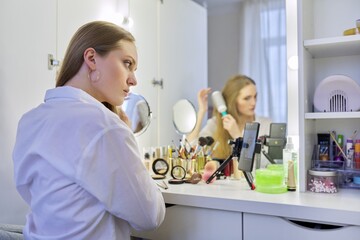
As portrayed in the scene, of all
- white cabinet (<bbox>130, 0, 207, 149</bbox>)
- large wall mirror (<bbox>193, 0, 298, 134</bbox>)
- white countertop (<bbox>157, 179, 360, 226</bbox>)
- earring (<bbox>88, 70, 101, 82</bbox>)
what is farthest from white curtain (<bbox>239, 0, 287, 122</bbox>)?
earring (<bbox>88, 70, 101, 82</bbox>)

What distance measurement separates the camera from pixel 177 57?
1763 millimetres

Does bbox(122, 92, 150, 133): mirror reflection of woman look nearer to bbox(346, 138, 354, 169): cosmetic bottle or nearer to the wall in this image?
the wall

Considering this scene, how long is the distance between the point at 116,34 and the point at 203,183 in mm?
667

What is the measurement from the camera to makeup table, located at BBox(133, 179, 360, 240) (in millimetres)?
842

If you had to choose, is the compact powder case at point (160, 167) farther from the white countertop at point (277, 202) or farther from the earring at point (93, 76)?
the earring at point (93, 76)

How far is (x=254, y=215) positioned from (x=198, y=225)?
190 millimetres

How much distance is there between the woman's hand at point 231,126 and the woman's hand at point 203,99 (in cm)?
14

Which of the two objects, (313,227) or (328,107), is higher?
(328,107)

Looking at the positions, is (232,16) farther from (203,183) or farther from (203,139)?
(203,183)

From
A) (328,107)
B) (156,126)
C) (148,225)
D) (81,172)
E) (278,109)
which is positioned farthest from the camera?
(156,126)

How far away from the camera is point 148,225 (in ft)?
2.51

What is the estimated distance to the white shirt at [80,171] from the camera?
67 centimetres

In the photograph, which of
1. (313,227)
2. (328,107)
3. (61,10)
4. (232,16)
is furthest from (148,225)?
(232,16)

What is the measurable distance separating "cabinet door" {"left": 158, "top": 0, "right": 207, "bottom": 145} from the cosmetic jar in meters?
0.77
